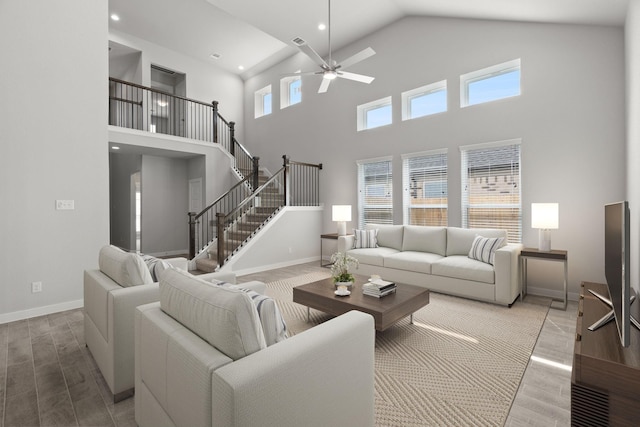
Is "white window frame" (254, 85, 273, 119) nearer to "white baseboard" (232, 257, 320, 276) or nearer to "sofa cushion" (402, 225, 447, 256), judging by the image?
"white baseboard" (232, 257, 320, 276)

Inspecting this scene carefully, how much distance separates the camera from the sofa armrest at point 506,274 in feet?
12.4

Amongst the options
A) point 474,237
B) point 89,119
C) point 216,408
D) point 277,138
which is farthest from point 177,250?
point 216,408

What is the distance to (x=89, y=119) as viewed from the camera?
4.09m

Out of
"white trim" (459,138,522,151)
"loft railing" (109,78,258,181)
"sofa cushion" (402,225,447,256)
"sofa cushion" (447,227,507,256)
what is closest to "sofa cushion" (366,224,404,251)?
"sofa cushion" (402,225,447,256)

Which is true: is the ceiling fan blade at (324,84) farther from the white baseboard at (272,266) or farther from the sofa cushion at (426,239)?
the white baseboard at (272,266)

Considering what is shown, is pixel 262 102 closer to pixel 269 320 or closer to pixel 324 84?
pixel 324 84

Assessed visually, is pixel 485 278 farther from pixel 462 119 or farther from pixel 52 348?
pixel 52 348

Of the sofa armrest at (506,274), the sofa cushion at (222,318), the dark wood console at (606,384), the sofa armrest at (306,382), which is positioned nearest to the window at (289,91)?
the sofa armrest at (506,274)

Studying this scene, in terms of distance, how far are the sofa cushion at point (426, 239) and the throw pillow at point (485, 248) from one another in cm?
57

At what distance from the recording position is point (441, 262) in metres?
4.36

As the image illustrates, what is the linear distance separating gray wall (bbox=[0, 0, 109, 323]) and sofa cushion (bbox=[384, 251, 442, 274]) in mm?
4192

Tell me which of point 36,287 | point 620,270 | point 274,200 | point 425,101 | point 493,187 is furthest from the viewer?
point 274,200

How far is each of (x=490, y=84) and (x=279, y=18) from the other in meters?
3.96

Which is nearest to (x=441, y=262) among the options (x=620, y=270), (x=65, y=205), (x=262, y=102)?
(x=620, y=270)
